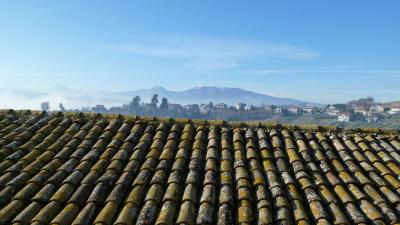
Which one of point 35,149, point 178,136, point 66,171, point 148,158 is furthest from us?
point 178,136

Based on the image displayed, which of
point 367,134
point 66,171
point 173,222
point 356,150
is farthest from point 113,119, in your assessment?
point 367,134

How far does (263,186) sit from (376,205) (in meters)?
1.84

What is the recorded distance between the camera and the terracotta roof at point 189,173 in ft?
18.9

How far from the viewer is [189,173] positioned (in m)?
6.88

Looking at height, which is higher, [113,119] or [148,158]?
[113,119]

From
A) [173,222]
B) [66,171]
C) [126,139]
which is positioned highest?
[126,139]

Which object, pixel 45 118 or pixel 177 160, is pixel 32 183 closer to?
pixel 177 160

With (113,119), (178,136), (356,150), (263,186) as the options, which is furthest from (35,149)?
(356,150)

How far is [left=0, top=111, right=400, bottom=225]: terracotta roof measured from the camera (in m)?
5.77

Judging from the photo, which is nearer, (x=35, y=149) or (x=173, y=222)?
(x=173, y=222)

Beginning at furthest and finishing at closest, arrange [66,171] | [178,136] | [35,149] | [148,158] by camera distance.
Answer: [178,136] → [35,149] → [148,158] → [66,171]

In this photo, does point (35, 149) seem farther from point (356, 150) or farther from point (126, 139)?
point (356, 150)

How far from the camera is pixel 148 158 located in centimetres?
741

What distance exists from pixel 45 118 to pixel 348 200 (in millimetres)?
7488
